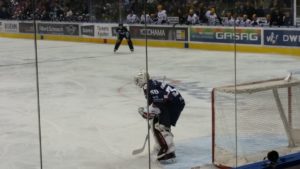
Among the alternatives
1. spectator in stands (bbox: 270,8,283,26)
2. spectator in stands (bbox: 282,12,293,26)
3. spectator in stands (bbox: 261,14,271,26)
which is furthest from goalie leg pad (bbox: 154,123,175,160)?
spectator in stands (bbox: 282,12,293,26)

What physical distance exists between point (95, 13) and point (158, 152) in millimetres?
4052

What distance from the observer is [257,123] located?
16.4 ft

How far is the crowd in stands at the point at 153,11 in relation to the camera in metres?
5.10

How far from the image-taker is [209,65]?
10656 mm

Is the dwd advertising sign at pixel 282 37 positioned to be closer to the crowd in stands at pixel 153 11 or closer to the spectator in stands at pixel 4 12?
the crowd in stands at pixel 153 11

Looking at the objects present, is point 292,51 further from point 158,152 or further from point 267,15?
point 158,152

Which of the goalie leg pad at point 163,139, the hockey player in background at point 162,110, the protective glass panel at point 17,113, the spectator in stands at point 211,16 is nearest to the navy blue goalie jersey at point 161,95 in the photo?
the hockey player in background at point 162,110

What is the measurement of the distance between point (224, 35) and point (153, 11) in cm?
820

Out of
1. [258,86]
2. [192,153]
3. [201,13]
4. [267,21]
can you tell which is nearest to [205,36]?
[201,13]

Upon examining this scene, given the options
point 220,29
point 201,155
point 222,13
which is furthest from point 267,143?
point 220,29

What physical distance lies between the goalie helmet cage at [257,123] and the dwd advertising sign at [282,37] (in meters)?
6.80

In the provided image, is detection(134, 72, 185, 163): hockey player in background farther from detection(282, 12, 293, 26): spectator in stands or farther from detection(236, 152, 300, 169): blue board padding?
detection(282, 12, 293, 26): spectator in stands

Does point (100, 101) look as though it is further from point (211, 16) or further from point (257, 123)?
point (211, 16)

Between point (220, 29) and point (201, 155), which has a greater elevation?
point (220, 29)
